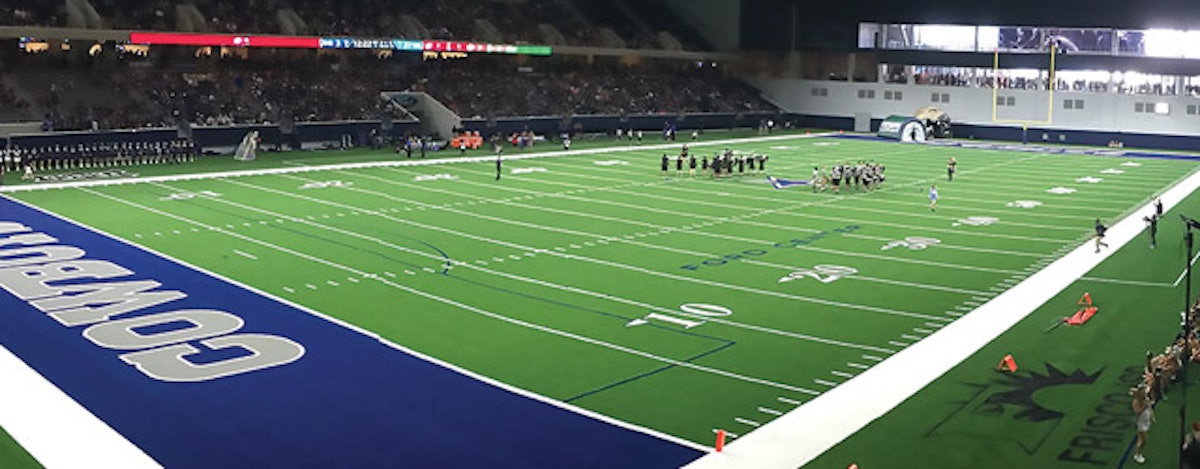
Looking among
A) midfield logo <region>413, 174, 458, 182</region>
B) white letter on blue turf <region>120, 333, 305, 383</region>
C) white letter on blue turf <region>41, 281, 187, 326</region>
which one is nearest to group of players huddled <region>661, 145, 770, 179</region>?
midfield logo <region>413, 174, 458, 182</region>

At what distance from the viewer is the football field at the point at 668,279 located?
13008mm

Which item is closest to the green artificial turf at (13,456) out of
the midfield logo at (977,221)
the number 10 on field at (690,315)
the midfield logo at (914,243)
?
the number 10 on field at (690,315)

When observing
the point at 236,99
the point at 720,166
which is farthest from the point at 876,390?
the point at 236,99

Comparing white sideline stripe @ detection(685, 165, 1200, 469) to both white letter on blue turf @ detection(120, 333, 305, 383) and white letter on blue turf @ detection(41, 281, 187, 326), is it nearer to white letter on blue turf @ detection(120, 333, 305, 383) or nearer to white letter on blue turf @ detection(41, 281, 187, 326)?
white letter on blue turf @ detection(120, 333, 305, 383)

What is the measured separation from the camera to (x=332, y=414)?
12.4m

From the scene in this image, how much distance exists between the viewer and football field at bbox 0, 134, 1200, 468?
1301cm

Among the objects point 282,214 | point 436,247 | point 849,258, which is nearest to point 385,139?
point 282,214

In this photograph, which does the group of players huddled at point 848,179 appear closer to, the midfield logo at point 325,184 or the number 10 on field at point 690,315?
the midfield logo at point 325,184

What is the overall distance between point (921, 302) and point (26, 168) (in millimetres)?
27385

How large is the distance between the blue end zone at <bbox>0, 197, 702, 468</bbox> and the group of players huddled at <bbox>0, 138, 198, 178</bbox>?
892 inches

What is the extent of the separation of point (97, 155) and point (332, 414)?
30.1 meters

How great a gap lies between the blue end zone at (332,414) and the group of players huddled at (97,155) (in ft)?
74.3

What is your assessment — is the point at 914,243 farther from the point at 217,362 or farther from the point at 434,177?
the point at 434,177

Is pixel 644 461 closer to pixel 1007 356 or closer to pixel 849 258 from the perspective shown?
pixel 1007 356
